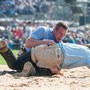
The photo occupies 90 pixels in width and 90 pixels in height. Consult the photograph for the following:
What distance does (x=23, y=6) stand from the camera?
24.3 m

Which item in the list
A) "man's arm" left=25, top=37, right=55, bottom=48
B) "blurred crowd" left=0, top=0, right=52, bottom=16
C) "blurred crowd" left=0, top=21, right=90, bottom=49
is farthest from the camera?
"blurred crowd" left=0, top=0, right=52, bottom=16

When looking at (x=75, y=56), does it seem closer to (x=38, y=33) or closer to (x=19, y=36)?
(x=38, y=33)

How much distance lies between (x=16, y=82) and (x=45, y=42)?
125cm

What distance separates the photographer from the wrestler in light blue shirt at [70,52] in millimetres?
5949

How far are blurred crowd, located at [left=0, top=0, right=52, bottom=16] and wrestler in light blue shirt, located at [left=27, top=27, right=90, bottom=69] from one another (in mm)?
17336

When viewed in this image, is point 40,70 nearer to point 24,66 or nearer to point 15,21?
point 24,66

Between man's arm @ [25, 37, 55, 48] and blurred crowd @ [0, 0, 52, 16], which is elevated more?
man's arm @ [25, 37, 55, 48]

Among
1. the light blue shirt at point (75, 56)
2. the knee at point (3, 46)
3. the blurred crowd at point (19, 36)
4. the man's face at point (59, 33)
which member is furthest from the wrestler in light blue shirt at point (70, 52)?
the blurred crowd at point (19, 36)

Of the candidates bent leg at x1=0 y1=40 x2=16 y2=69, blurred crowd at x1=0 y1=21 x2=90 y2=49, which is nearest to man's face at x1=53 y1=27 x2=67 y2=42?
bent leg at x1=0 y1=40 x2=16 y2=69

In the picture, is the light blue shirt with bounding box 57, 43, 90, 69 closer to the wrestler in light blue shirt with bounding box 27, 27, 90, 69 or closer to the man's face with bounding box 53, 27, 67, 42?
the wrestler in light blue shirt with bounding box 27, 27, 90, 69

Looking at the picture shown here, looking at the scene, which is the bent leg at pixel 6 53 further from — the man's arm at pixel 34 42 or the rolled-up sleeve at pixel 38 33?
the rolled-up sleeve at pixel 38 33

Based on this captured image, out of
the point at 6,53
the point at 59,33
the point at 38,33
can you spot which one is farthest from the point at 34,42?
the point at 6,53

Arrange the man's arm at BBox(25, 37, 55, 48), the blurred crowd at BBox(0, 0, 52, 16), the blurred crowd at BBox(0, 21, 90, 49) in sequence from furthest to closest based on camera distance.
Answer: the blurred crowd at BBox(0, 0, 52, 16)
the blurred crowd at BBox(0, 21, 90, 49)
the man's arm at BBox(25, 37, 55, 48)

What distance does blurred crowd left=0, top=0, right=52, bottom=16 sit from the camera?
77.5ft
